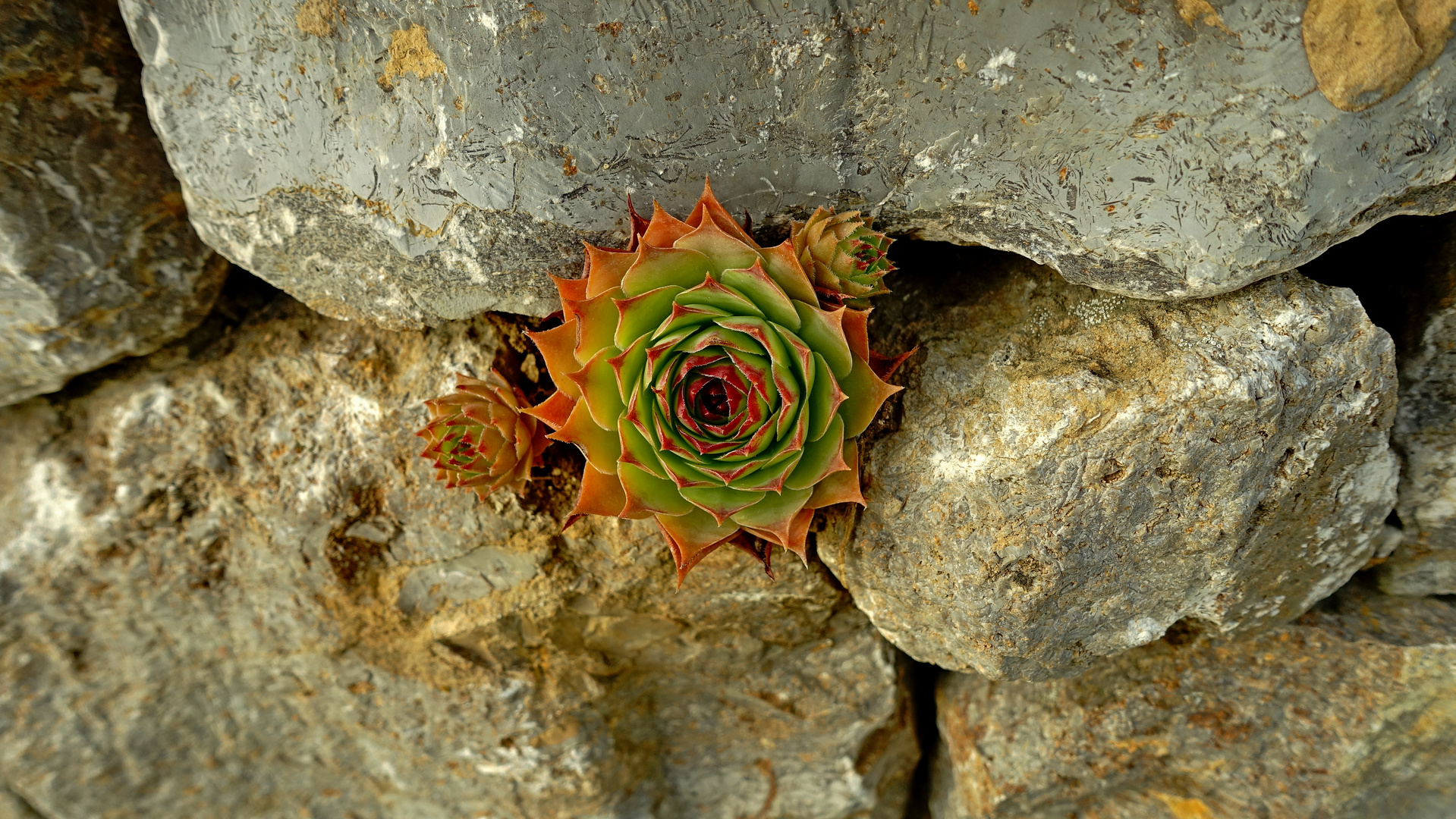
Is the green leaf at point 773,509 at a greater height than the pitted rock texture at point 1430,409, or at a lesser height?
lesser

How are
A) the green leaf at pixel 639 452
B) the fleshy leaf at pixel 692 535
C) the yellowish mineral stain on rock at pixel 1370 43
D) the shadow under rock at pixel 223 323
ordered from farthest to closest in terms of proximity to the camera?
the shadow under rock at pixel 223 323 < the fleshy leaf at pixel 692 535 < the green leaf at pixel 639 452 < the yellowish mineral stain on rock at pixel 1370 43

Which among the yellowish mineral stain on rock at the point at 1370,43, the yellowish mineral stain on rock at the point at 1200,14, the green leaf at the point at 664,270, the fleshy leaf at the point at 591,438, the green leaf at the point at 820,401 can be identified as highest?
the yellowish mineral stain on rock at the point at 1200,14

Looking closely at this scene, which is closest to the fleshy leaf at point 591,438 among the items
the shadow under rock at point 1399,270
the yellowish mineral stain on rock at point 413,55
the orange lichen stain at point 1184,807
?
the yellowish mineral stain on rock at point 413,55

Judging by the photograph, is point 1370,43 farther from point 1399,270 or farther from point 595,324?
point 595,324

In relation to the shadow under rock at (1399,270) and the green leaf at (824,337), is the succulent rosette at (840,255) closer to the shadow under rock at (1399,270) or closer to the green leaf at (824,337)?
the green leaf at (824,337)

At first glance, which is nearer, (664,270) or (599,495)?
(664,270)

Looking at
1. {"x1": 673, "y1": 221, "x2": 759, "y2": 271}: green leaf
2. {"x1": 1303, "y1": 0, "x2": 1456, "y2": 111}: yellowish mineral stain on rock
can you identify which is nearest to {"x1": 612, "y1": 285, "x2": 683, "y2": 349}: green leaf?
{"x1": 673, "y1": 221, "x2": 759, "y2": 271}: green leaf

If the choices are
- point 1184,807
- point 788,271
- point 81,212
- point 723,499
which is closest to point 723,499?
point 723,499
